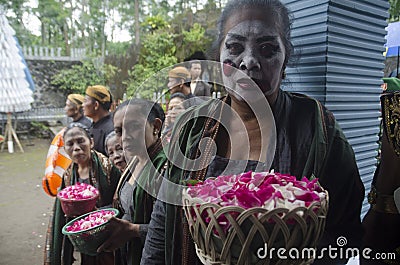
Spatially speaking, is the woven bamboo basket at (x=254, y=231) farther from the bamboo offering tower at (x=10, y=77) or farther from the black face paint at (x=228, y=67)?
the bamboo offering tower at (x=10, y=77)

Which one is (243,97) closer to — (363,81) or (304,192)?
(304,192)

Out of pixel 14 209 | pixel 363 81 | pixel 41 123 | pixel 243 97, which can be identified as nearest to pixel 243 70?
pixel 243 97

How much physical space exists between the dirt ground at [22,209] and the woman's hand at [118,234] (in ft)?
6.22

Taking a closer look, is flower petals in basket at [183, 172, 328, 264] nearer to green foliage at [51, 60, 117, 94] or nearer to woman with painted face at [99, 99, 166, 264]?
woman with painted face at [99, 99, 166, 264]

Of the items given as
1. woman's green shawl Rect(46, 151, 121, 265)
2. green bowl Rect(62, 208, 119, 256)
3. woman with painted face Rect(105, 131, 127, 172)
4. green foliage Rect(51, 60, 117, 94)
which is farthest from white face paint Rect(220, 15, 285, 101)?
green foliage Rect(51, 60, 117, 94)

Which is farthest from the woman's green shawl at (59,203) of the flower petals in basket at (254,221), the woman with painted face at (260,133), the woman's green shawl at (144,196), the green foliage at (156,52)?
the green foliage at (156,52)

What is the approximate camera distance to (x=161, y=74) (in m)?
1.30

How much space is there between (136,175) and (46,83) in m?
8.38

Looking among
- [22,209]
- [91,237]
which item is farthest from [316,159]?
[22,209]

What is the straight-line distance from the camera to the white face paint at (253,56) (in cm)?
96

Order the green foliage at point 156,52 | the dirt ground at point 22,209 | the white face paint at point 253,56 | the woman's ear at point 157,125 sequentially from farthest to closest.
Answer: the green foliage at point 156,52 → the dirt ground at point 22,209 → the woman's ear at point 157,125 → the white face paint at point 253,56

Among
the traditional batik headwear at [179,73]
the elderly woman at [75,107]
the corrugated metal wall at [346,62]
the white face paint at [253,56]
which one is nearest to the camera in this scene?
the white face paint at [253,56]

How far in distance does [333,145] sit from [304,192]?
35 centimetres

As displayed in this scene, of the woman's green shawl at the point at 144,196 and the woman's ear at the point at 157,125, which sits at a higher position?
the woman's ear at the point at 157,125
